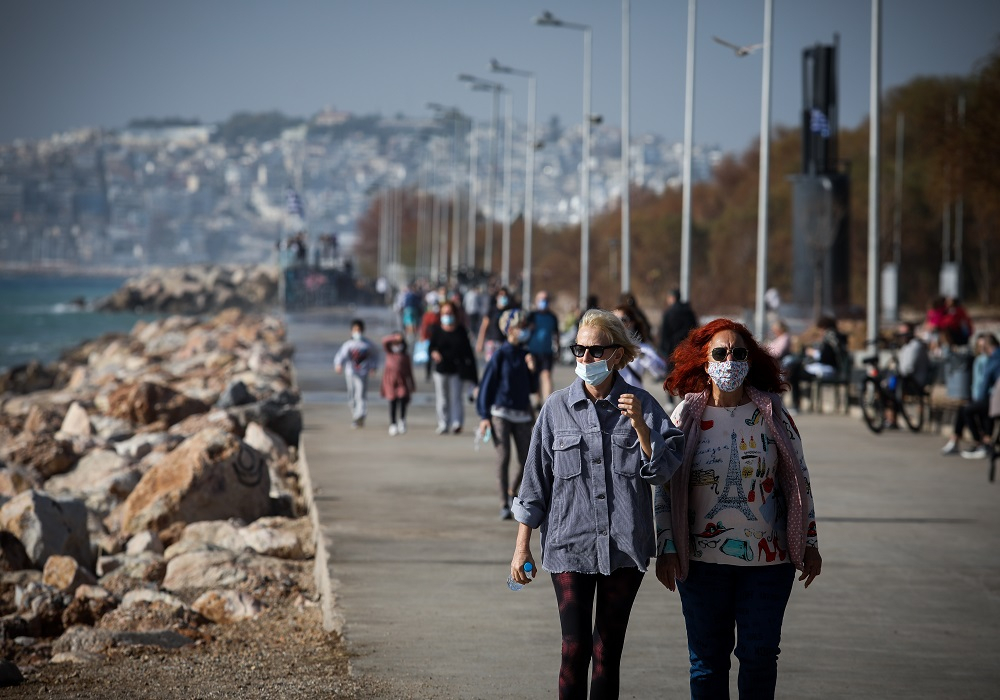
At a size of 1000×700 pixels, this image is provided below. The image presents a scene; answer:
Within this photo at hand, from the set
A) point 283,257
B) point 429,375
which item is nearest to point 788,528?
point 429,375

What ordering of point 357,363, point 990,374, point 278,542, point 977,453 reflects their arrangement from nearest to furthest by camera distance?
point 278,542 → point 990,374 → point 977,453 → point 357,363

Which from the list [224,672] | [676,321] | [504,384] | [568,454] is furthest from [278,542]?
[676,321]

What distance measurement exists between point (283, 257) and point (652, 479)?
309ft

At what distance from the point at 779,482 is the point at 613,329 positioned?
33.2 inches

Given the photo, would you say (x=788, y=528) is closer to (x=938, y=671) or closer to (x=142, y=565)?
(x=938, y=671)

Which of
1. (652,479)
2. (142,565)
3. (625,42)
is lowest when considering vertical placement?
(142,565)

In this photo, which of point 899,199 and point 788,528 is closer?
point 788,528

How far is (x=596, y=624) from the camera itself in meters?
6.06

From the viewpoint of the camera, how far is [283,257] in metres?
98.8

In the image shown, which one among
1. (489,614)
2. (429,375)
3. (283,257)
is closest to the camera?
(489,614)

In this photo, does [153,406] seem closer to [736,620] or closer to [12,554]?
[12,554]

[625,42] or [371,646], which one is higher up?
[625,42]

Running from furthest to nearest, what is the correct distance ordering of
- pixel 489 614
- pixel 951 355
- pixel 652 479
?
pixel 951 355 < pixel 489 614 < pixel 652 479

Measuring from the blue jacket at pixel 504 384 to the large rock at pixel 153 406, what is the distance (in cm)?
1413
